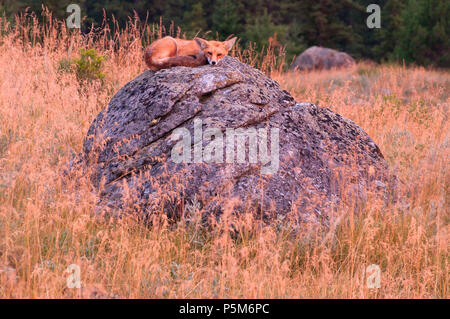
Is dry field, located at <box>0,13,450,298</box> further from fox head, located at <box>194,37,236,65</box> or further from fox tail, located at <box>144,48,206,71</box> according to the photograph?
fox head, located at <box>194,37,236,65</box>

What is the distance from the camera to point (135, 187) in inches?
157

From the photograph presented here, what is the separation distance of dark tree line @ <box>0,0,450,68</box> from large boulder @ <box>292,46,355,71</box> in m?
1.79

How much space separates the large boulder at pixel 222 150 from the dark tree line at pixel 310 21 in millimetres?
18318

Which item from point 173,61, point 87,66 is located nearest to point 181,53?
point 173,61

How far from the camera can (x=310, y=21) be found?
33.4 m

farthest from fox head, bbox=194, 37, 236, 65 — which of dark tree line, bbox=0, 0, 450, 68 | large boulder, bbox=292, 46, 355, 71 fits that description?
large boulder, bbox=292, 46, 355, 71

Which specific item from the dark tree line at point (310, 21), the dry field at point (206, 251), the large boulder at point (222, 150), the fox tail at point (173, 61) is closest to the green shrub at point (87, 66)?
the dry field at point (206, 251)

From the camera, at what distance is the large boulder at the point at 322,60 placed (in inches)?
953

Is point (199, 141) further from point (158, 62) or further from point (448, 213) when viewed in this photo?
point (448, 213)

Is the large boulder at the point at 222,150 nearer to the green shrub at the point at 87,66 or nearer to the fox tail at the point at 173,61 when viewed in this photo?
the fox tail at the point at 173,61
